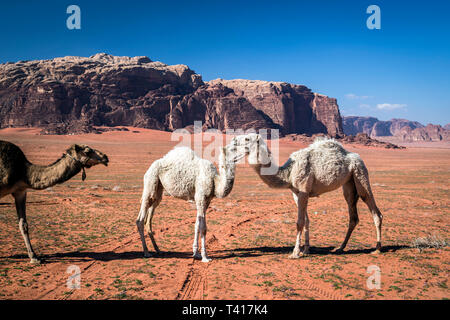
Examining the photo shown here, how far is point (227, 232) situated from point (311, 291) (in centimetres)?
572

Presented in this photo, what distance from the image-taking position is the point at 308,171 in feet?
26.2

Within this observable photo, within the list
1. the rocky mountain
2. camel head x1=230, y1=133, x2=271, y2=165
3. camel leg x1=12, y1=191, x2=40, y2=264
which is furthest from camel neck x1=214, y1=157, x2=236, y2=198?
the rocky mountain

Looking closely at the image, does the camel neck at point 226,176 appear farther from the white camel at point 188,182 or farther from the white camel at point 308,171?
the white camel at point 308,171

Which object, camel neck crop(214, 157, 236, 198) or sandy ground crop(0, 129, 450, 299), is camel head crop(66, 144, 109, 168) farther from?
camel neck crop(214, 157, 236, 198)

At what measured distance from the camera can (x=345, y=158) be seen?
832 cm

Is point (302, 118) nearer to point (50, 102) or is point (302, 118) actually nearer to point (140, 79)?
point (140, 79)

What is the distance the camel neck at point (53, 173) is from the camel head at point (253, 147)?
416cm

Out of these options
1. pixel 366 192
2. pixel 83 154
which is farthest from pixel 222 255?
pixel 83 154

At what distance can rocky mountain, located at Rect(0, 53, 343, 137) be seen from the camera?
94.4 m

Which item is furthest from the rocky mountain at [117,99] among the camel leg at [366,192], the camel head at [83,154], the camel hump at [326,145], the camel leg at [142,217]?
the camel leg at [366,192]

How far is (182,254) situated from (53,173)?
4.17m

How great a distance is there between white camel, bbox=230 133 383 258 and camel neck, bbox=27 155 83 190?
4.21 metres

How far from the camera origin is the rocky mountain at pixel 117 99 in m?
94.4
